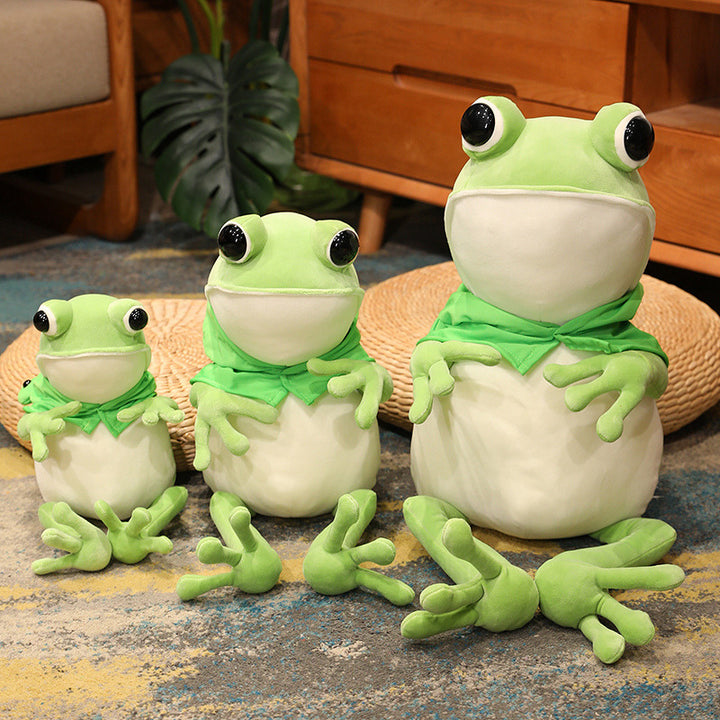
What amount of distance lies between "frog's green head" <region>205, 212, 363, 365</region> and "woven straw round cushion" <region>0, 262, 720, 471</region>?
0.81 ft

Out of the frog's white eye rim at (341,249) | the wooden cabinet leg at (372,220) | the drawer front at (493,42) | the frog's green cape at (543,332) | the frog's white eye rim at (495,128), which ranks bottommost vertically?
the wooden cabinet leg at (372,220)

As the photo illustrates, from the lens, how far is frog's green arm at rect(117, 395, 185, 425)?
3.74ft

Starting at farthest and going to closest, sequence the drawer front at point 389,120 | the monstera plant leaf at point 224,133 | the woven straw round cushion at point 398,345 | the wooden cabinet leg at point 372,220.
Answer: the wooden cabinet leg at point 372,220 → the monstera plant leaf at point 224,133 → the drawer front at point 389,120 → the woven straw round cushion at point 398,345

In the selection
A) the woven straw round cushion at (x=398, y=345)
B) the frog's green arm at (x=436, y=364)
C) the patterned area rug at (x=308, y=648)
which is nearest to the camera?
the patterned area rug at (x=308, y=648)

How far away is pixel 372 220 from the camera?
2113 mm

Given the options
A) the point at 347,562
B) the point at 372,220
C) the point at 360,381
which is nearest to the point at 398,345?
the point at 360,381

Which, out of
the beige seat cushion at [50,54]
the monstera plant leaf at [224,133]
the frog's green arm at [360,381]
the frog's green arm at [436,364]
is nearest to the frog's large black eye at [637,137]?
the frog's green arm at [436,364]

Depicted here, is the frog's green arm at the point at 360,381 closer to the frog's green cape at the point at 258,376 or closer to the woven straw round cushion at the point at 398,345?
the frog's green cape at the point at 258,376

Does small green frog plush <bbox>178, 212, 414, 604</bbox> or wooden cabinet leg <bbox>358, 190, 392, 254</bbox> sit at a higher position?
small green frog plush <bbox>178, 212, 414, 604</bbox>

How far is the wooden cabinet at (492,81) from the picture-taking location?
1.59m

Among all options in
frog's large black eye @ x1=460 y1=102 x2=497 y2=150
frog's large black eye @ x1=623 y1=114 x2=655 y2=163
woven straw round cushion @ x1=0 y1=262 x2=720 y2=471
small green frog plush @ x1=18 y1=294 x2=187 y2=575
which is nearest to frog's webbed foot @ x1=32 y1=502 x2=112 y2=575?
small green frog plush @ x1=18 y1=294 x2=187 y2=575

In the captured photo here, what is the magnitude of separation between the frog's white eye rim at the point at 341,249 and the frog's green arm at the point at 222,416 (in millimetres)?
169

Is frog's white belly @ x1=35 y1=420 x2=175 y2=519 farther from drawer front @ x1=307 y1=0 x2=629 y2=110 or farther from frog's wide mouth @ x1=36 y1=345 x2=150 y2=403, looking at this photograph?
drawer front @ x1=307 y1=0 x2=629 y2=110

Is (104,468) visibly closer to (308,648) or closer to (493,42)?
(308,648)
